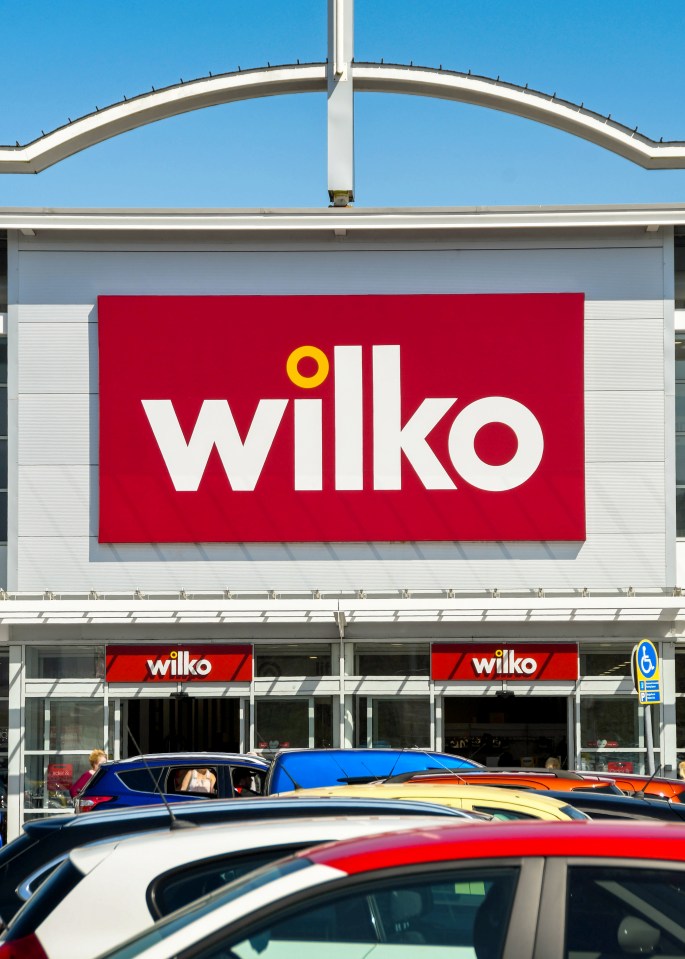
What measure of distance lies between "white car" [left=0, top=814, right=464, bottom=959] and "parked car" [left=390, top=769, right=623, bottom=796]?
16.6 feet

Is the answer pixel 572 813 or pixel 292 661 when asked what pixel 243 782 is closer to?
pixel 572 813

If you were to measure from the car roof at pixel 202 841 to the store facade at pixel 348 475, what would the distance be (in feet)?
59.4

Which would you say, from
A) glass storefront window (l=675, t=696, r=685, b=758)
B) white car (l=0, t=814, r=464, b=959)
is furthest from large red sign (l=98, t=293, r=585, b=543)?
white car (l=0, t=814, r=464, b=959)

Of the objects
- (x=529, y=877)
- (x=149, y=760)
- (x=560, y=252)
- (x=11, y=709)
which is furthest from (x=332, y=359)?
(x=529, y=877)

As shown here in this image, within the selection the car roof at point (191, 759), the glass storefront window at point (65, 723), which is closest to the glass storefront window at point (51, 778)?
the glass storefront window at point (65, 723)

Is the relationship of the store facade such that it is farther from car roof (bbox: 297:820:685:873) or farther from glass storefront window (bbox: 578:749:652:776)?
car roof (bbox: 297:820:685:873)

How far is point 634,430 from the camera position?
24.0 m

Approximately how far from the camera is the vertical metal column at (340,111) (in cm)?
2452

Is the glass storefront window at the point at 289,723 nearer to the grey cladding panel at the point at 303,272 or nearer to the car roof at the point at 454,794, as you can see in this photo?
the grey cladding panel at the point at 303,272

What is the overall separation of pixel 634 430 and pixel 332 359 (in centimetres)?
538

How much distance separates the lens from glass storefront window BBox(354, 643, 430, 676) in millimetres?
23766

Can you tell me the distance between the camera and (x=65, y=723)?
937 inches

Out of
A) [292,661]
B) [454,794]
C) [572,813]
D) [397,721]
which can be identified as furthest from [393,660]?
[572,813]

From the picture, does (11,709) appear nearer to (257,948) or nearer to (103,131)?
(103,131)
